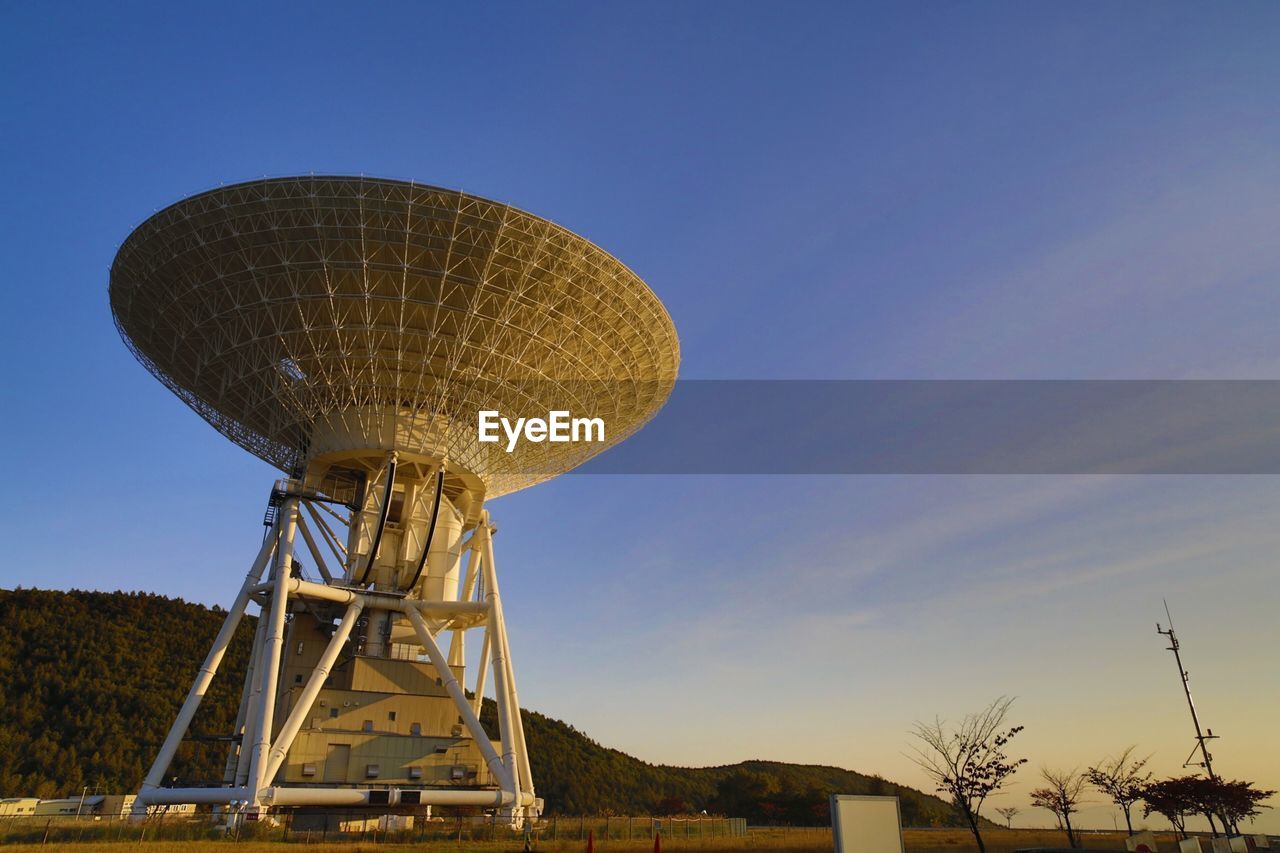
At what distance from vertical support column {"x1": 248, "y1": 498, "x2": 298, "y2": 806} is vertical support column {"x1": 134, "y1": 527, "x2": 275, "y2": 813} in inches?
36.4

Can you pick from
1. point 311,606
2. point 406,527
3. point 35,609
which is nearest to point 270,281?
point 406,527

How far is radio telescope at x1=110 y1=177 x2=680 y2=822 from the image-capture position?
35.2m

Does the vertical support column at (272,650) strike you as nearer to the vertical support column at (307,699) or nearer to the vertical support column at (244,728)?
the vertical support column at (307,699)

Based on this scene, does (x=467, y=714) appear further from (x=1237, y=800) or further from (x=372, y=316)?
(x=1237, y=800)

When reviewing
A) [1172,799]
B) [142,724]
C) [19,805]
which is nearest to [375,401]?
[19,805]

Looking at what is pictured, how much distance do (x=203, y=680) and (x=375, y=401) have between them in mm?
13568

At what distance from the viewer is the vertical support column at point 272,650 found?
110 feet

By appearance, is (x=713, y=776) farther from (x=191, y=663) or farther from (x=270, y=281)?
(x=270, y=281)

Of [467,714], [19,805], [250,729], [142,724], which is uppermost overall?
[142,724]

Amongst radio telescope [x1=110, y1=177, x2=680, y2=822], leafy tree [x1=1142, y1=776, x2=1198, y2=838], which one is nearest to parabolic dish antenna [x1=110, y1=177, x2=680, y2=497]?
radio telescope [x1=110, y1=177, x2=680, y2=822]

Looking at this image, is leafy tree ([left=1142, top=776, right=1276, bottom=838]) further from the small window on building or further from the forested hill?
the small window on building

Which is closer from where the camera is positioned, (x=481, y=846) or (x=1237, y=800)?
(x=481, y=846)

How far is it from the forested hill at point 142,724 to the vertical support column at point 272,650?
140 ft

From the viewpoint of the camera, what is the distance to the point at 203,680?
36.7 m
